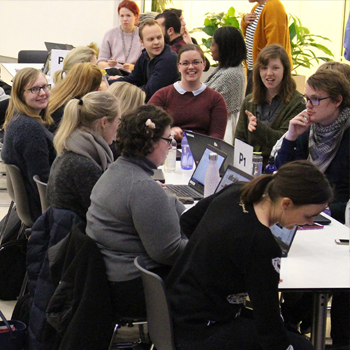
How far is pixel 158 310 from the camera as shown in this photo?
1722 millimetres

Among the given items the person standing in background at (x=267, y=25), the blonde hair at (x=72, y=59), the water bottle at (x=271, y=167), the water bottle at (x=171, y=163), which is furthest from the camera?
the person standing in background at (x=267, y=25)

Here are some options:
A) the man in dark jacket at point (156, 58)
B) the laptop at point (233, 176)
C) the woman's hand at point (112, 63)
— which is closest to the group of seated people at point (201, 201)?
the laptop at point (233, 176)

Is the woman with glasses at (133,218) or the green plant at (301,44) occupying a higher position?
the green plant at (301,44)

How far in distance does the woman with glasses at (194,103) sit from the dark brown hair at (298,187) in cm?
230

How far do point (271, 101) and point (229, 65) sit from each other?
90cm

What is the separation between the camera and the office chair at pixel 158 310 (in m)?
1.64

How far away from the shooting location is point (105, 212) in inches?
77.9

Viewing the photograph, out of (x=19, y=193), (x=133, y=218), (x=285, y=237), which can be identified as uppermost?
(x=133, y=218)

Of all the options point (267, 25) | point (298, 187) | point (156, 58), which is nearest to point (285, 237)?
point (298, 187)

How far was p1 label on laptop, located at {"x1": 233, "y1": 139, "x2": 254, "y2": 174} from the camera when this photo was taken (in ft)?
8.19

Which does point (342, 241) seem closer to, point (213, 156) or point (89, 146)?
point (213, 156)

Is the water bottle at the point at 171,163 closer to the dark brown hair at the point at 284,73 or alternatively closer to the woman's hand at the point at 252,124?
the woman's hand at the point at 252,124

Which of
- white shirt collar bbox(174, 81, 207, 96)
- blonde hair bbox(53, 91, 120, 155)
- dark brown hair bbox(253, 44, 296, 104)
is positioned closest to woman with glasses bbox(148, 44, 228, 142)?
white shirt collar bbox(174, 81, 207, 96)

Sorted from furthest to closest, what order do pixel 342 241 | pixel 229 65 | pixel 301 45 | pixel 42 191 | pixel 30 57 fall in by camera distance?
pixel 301 45 → pixel 30 57 → pixel 229 65 → pixel 42 191 → pixel 342 241
